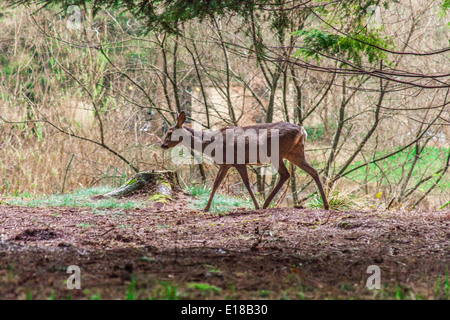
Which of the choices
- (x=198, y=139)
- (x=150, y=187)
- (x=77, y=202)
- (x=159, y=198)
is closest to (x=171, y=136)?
(x=198, y=139)

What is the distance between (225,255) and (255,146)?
3.82 meters

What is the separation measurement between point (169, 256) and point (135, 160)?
879cm

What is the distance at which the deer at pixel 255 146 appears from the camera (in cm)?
739

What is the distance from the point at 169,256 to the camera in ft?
12.4

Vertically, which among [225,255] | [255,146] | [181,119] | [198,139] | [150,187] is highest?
[181,119]

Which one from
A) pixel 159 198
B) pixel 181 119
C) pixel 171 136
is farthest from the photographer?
pixel 159 198

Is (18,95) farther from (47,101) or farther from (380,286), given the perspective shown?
(380,286)

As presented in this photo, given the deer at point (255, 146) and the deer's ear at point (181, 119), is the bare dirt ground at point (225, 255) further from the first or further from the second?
the deer's ear at point (181, 119)

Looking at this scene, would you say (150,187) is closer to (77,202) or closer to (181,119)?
(77,202)

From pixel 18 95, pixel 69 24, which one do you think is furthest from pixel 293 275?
pixel 18 95

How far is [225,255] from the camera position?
3863mm
